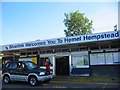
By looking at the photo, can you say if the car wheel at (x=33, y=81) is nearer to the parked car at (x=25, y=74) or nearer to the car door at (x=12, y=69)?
the parked car at (x=25, y=74)

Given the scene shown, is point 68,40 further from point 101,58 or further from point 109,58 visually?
point 109,58

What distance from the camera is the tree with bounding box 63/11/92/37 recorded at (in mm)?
48281

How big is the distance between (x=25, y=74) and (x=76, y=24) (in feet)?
106

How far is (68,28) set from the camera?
1925 inches

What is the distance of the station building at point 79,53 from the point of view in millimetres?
19797

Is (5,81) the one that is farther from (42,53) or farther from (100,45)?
(100,45)

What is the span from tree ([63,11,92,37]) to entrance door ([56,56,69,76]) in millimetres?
24850

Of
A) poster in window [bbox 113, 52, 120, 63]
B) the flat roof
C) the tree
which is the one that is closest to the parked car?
the flat roof

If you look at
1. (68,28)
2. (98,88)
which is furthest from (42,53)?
(68,28)

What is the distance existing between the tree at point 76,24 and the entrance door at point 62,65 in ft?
81.5

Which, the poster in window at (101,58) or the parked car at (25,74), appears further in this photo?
the poster in window at (101,58)

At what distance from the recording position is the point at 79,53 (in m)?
22.0

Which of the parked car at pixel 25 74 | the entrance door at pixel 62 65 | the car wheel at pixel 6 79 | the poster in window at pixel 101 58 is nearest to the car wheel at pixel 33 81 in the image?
the parked car at pixel 25 74

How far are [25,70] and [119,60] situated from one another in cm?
785
